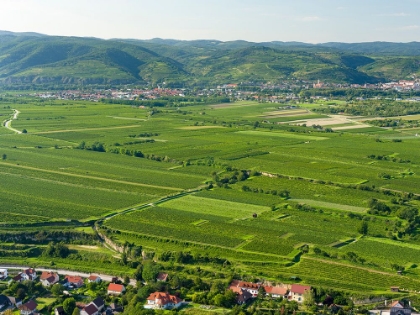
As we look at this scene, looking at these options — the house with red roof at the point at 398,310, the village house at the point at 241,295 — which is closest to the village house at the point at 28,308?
the village house at the point at 241,295

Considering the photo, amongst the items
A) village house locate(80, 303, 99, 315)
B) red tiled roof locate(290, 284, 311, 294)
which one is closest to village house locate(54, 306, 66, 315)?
village house locate(80, 303, 99, 315)

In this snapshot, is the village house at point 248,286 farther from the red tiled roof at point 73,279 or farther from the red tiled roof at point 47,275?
the red tiled roof at point 47,275

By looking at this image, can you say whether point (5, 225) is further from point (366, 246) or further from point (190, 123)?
point (190, 123)

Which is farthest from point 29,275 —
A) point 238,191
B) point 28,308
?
point 238,191

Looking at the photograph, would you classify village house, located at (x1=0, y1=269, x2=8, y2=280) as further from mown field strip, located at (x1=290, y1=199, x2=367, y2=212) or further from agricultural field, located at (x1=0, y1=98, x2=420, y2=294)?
mown field strip, located at (x1=290, y1=199, x2=367, y2=212)

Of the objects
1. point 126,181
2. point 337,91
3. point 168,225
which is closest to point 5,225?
point 168,225
